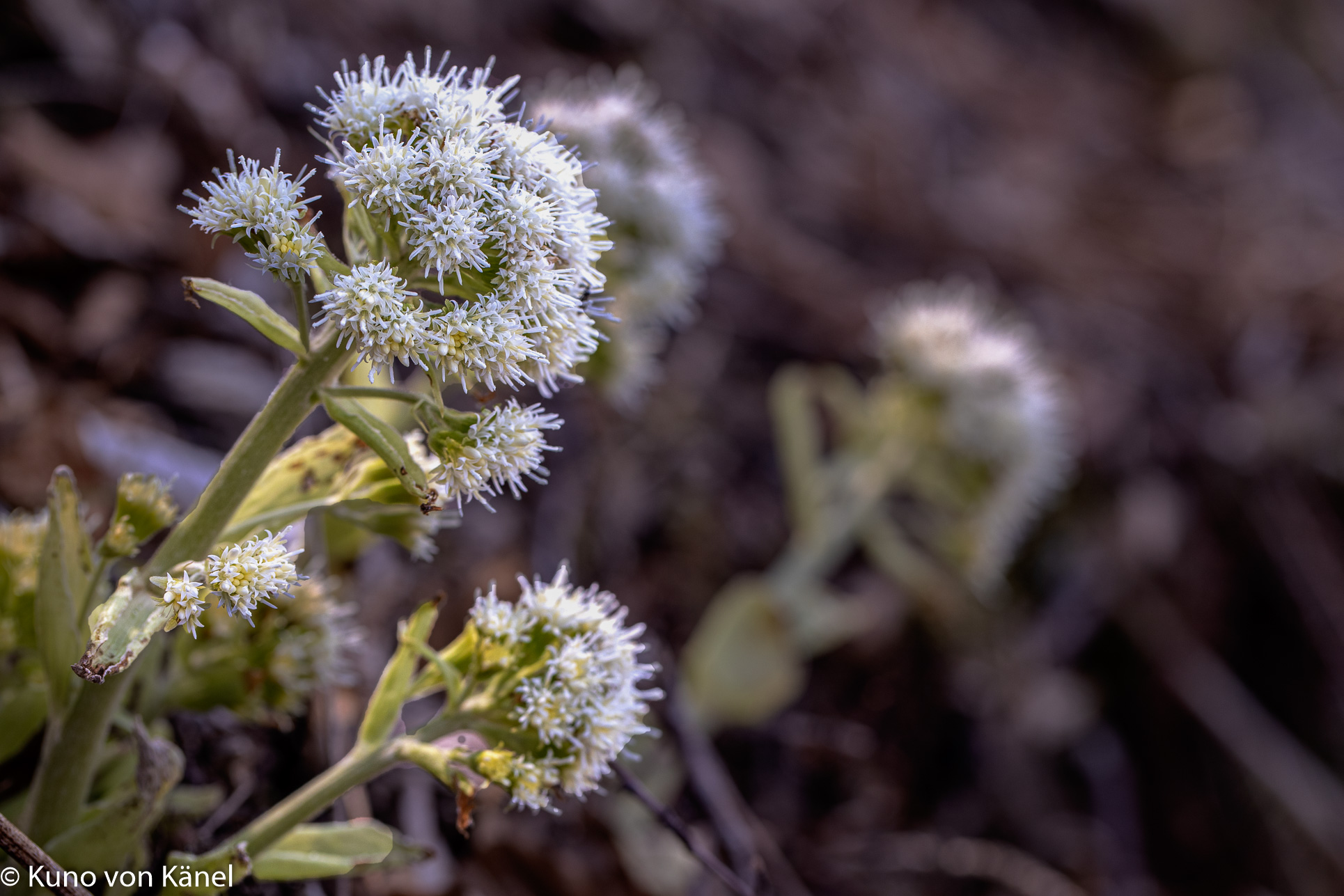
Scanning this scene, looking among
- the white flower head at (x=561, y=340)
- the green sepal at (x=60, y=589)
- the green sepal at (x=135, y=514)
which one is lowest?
the green sepal at (x=60, y=589)

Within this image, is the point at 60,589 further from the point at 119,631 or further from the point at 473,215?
the point at 473,215

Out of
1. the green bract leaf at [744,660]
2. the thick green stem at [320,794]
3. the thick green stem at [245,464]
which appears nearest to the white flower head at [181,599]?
the thick green stem at [245,464]

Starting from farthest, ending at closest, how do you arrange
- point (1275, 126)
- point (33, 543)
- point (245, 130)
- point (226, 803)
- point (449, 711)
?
point (1275, 126)
point (245, 130)
point (226, 803)
point (33, 543)
point (449, 711)

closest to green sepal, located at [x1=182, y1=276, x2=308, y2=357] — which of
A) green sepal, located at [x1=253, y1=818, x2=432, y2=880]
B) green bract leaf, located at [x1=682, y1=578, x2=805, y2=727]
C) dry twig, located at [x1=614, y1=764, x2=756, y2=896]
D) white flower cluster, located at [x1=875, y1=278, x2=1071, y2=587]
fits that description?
green sepal, located at [x1=253, y1=818, x2=432, y2=880]

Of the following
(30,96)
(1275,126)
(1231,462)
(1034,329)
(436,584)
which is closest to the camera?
(436,584)

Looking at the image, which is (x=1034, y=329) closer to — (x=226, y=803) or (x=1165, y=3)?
(x=226, y=803)

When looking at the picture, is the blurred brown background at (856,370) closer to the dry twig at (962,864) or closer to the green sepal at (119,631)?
the dry twig at (962,864)

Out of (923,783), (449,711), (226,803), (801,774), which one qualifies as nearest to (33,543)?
(226,803)
